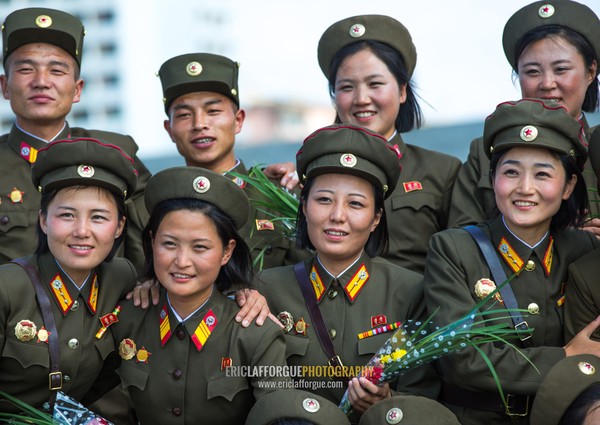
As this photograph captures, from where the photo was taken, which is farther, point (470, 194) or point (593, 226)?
point (470, 194)

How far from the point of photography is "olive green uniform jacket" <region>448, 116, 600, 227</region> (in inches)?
230

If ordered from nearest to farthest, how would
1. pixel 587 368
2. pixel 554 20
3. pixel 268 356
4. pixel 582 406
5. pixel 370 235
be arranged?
pixel 582 406 < pixel 587 368 < pixel 268 356 < pixel 370 235 < pixel 554 20

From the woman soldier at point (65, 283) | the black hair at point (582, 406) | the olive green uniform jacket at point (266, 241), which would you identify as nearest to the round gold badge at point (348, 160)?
the olive green uniform jacket at point (266, 241)

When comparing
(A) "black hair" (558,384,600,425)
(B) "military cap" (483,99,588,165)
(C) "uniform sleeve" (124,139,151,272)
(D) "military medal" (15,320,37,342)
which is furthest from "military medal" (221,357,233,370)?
(B) "military cap" (483,99,588,165)

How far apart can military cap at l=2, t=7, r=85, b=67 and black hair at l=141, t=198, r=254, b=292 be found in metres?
1.68

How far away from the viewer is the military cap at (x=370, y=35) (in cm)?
628

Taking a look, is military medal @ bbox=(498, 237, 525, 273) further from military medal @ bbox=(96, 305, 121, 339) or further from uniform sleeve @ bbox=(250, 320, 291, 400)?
military medal @ bbox=(96, 305, 121, 339)

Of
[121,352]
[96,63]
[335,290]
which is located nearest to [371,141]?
[335,290]

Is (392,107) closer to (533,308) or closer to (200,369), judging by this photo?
(533,308)

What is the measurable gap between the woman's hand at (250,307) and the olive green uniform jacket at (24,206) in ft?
3.66

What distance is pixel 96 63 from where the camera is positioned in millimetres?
96562

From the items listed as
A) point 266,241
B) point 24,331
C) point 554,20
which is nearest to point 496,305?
point 266,241

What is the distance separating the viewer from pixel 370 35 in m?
6.27

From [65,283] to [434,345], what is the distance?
6.30 ft
